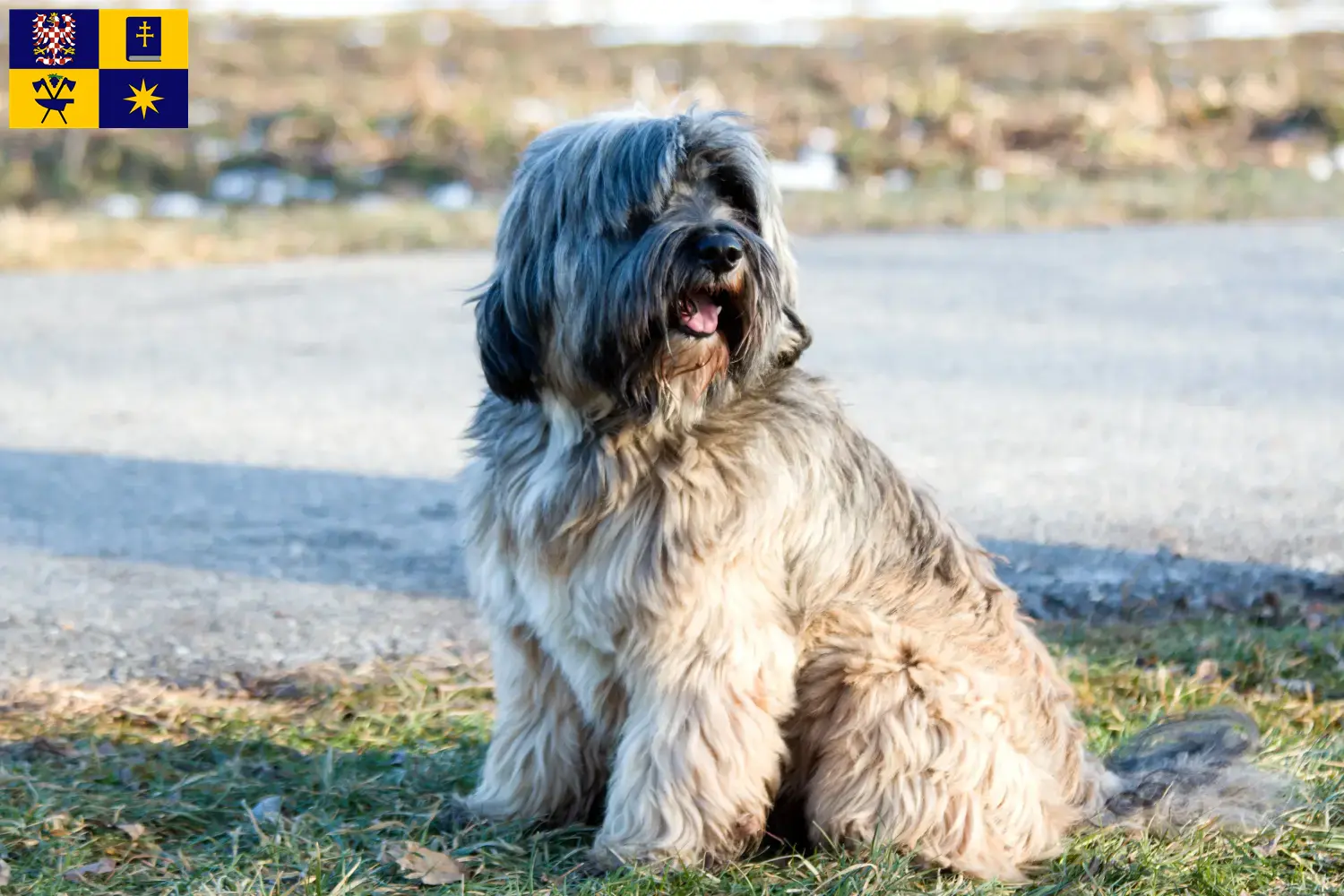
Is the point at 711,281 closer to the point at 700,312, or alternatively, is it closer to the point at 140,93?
the point at 700,312

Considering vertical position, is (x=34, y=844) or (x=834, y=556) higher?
(x=834, y=556)

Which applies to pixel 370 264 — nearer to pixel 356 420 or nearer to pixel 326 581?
pixel 356 420

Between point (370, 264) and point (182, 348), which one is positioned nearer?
point (182, 348)

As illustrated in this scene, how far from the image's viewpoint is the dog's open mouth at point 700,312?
3.65 meters

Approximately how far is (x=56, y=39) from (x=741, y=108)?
4.37 m

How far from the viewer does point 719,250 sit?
3582 mm

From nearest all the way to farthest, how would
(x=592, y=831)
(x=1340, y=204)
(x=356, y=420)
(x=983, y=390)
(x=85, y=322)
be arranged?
(x=592, y=831)
(x=356, y=420)
(x=983, y=390)
(x=85, y=322)
(x=1340, y=204)

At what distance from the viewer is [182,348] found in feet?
33.9

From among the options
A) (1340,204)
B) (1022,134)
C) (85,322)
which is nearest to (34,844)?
(85,322)

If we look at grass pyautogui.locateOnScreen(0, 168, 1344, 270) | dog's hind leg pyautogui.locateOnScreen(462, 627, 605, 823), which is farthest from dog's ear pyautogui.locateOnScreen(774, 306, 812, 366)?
grass pyautogui.locateOnScreen(0, 168, 1344, 270)

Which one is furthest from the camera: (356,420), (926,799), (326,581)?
(356,420)

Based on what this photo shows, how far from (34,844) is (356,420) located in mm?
4752

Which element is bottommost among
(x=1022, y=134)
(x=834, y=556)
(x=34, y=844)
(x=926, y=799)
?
(x=34, y=844)

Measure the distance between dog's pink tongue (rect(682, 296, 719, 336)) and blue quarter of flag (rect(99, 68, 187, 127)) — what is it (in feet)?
26.6
